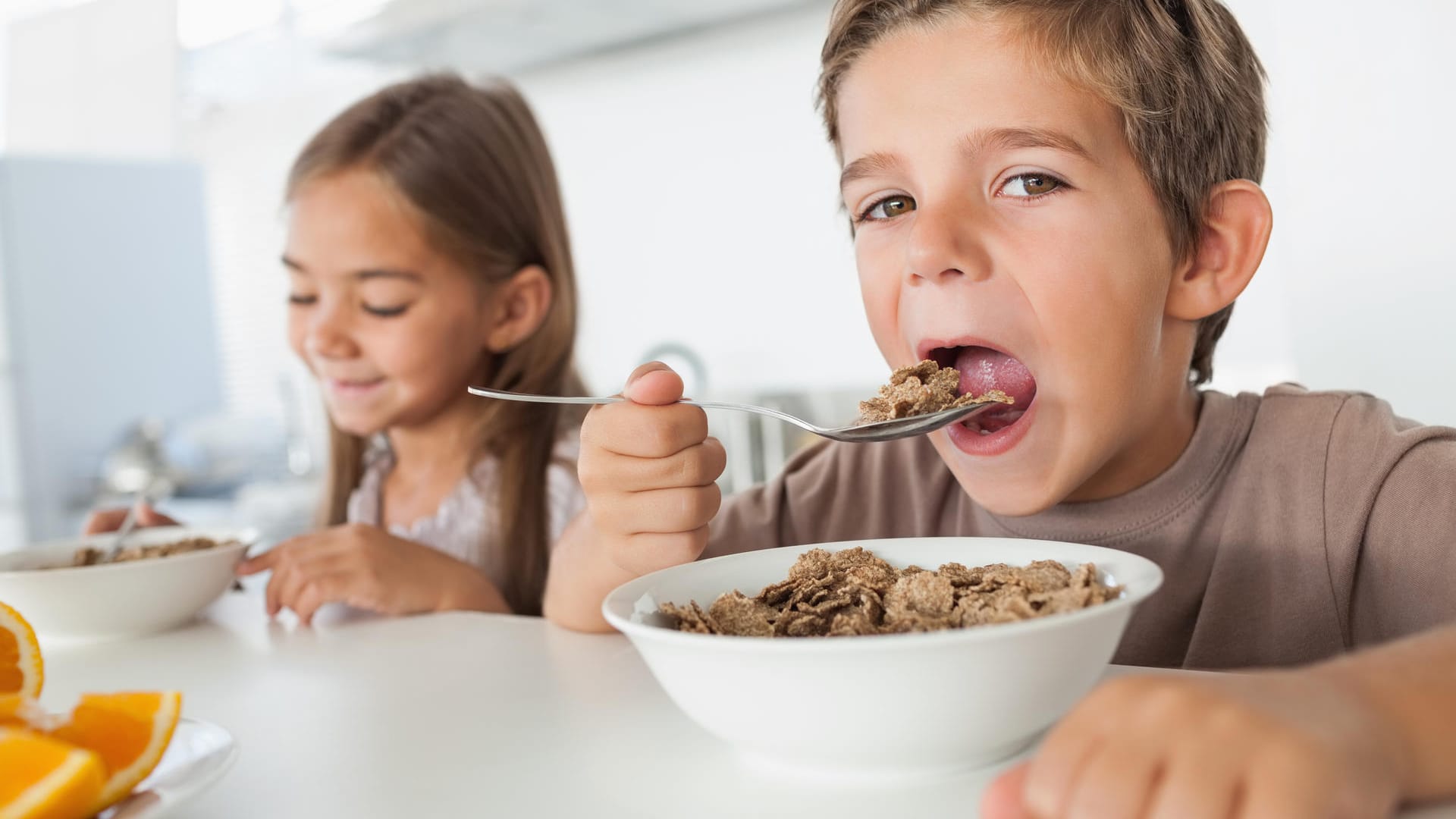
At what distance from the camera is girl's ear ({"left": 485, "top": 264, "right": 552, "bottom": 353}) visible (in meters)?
1.65

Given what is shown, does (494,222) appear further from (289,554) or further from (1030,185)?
(1030,185)

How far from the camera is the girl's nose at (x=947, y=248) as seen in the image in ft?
2.74

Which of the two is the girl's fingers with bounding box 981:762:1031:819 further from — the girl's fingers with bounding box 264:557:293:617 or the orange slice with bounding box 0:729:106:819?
the girl's fingers with bounding box 264:557:293:617

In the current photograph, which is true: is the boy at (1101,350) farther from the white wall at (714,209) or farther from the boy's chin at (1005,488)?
the white wall at (714,209)

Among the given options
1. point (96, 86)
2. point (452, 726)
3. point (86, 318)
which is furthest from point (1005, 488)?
point (96, 86)

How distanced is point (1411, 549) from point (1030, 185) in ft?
1.28

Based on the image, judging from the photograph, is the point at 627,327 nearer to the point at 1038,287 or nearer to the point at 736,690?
the point at 1038,287

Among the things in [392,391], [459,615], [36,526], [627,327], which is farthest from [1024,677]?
[36,526]

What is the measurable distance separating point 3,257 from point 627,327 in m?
2.18

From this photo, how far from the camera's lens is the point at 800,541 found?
1.15 metres

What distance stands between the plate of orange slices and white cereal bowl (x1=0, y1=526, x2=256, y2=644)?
0.48 meters

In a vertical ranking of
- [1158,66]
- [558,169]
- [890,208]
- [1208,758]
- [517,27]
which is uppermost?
[517,27]

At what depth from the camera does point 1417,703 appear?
0.44 meters

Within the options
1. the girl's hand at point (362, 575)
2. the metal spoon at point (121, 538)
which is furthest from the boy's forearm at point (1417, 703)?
the metal spoon at point (121, 538)
